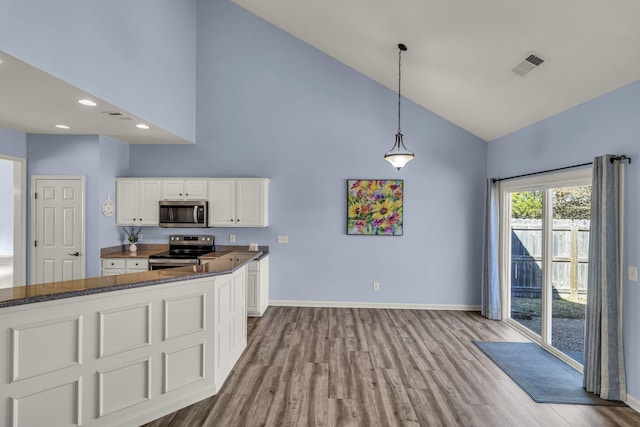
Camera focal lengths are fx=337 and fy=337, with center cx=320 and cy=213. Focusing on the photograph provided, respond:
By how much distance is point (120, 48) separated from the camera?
11.5 ft

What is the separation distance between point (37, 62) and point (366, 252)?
4.49 metres

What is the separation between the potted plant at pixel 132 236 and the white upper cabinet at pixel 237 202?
4.15 feet

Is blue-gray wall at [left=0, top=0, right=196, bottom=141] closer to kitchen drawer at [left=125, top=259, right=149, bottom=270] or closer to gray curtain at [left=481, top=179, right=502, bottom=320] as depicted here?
kitchen drawer at [left=125, top=259, right=149, bottom=270]

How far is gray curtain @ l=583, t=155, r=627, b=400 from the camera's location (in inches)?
112

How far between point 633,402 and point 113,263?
6089mm

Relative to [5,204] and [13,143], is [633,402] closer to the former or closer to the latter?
[13,143]

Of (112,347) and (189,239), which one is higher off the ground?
(189,239)

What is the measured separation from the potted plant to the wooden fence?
5.71 metres

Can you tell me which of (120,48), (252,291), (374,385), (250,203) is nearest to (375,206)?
(250,203)

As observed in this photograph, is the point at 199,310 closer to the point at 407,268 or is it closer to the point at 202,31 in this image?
the point at 407,268

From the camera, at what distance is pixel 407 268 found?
546cm

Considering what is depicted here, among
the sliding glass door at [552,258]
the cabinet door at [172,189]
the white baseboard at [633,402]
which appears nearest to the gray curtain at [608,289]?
the white baseboard at [633,402]

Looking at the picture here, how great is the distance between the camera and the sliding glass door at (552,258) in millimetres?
3566

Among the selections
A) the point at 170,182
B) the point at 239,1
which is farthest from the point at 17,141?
the point at 239,1
